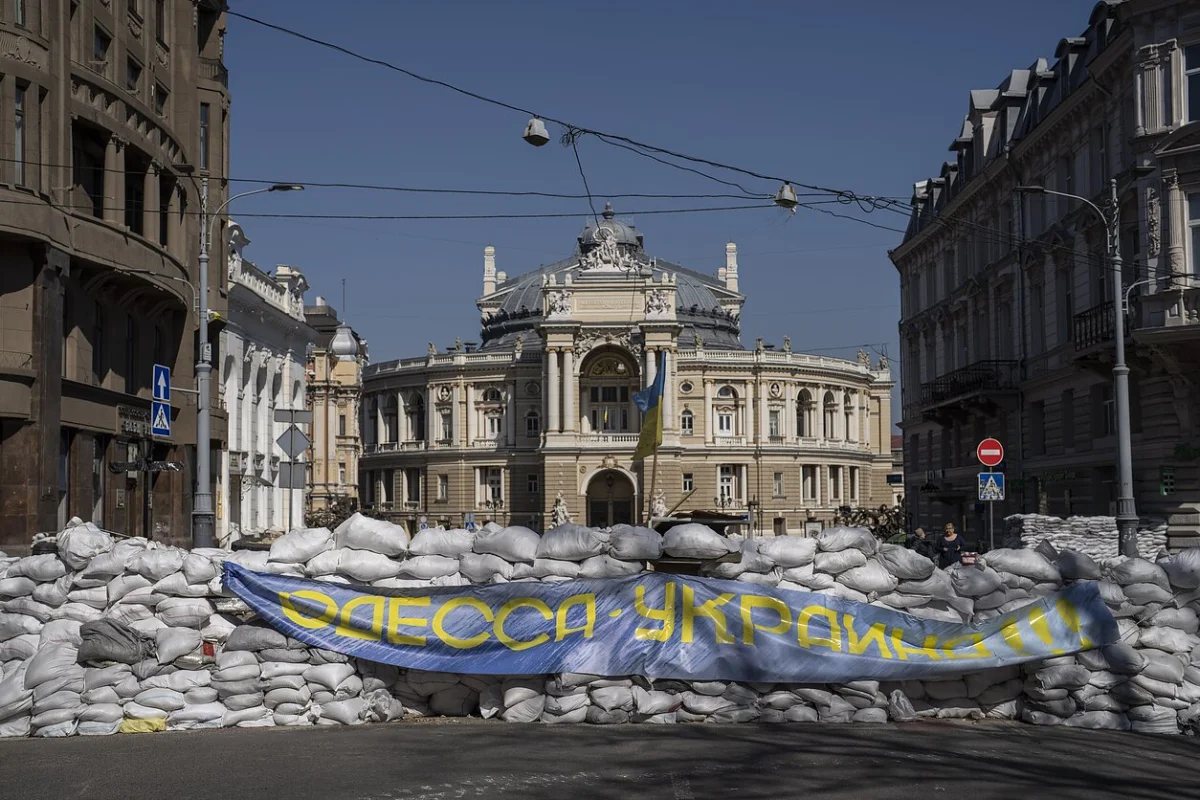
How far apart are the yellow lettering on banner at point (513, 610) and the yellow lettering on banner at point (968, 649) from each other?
3.62 metres

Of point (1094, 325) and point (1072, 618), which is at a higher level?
point (1094, 325)

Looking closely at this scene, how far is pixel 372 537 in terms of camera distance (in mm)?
12586

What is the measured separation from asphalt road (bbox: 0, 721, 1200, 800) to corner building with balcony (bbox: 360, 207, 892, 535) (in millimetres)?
72052

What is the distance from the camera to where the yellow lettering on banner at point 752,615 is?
39.9 ft

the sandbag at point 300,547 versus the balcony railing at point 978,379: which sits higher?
the balcony railing at point 978,379

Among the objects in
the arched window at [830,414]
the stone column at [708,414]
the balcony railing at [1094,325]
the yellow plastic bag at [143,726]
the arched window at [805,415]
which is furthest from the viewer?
the arched window at [830,414]

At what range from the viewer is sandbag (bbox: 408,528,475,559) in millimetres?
12633

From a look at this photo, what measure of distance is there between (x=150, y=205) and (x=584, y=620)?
17.9m

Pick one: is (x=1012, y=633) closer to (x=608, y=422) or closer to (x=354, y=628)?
(x=354, y=628)

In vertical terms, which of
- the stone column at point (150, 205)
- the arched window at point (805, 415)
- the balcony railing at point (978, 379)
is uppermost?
the stone column at point (150, 205)

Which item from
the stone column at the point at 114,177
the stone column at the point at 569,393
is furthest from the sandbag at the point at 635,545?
the stone column at the point at 569,393

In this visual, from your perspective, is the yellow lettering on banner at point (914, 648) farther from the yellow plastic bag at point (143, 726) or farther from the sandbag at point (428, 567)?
the yellow plastic bag at point (143, 726)

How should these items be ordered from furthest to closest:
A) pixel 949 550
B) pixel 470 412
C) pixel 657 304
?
1. pixel 470 412
2. pixel 657 304
3. pixel 949 550

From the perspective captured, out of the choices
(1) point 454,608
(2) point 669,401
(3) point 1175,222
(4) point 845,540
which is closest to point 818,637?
(4) point 845,540
